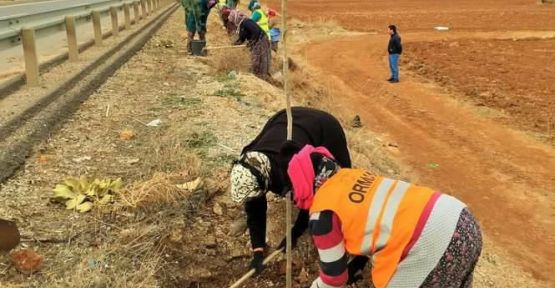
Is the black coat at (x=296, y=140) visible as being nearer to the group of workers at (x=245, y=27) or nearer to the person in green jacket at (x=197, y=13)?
the group of workers at (x=245, y=27)

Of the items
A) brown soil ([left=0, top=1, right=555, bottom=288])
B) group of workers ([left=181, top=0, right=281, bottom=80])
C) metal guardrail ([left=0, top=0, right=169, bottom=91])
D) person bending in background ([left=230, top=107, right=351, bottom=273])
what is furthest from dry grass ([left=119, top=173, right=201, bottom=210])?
group of workers ([left=181, top=0, right=281, bottom=80])

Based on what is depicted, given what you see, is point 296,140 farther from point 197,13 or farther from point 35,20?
point 197,13

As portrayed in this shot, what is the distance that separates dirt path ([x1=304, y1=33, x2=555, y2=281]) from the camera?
6.31 m

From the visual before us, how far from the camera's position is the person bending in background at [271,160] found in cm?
282

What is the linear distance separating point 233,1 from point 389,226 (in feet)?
38.4

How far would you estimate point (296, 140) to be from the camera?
130 inches

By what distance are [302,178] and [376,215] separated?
1.12 feet

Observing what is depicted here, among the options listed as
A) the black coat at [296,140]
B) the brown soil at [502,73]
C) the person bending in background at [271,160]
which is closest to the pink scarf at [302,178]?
the person bending in background at [271,160]

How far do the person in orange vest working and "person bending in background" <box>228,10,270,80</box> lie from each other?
7.12 m

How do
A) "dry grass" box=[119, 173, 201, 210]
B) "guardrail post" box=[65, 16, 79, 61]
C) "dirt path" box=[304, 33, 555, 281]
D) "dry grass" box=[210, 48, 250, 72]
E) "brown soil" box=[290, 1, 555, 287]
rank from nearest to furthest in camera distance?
"dry grass" box=[119, 173, 201, 210] → "dirt path" box=[304, 33, 555, 281] → "brown soil" box=[290, 1, 555, 287] → "guardrail post" box=[65, 16, 79, 61] → "dry grass" box=[210, 48, 250, 72]

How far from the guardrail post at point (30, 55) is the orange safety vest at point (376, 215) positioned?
4.99m

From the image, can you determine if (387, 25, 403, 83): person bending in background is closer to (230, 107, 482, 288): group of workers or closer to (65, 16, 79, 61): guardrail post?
(65, 16, 79, 61): guardrail post

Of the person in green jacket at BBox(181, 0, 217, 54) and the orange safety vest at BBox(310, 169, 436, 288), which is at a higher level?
the person in green jacket at BBox(181, 0, 217, 54)

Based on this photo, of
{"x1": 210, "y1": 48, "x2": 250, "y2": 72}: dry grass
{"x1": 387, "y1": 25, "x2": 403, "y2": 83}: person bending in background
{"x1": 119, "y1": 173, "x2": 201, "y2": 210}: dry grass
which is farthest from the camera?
{"x1": 387, "y1": 25, "x2": 403, "y2": 83}: person bending in background
